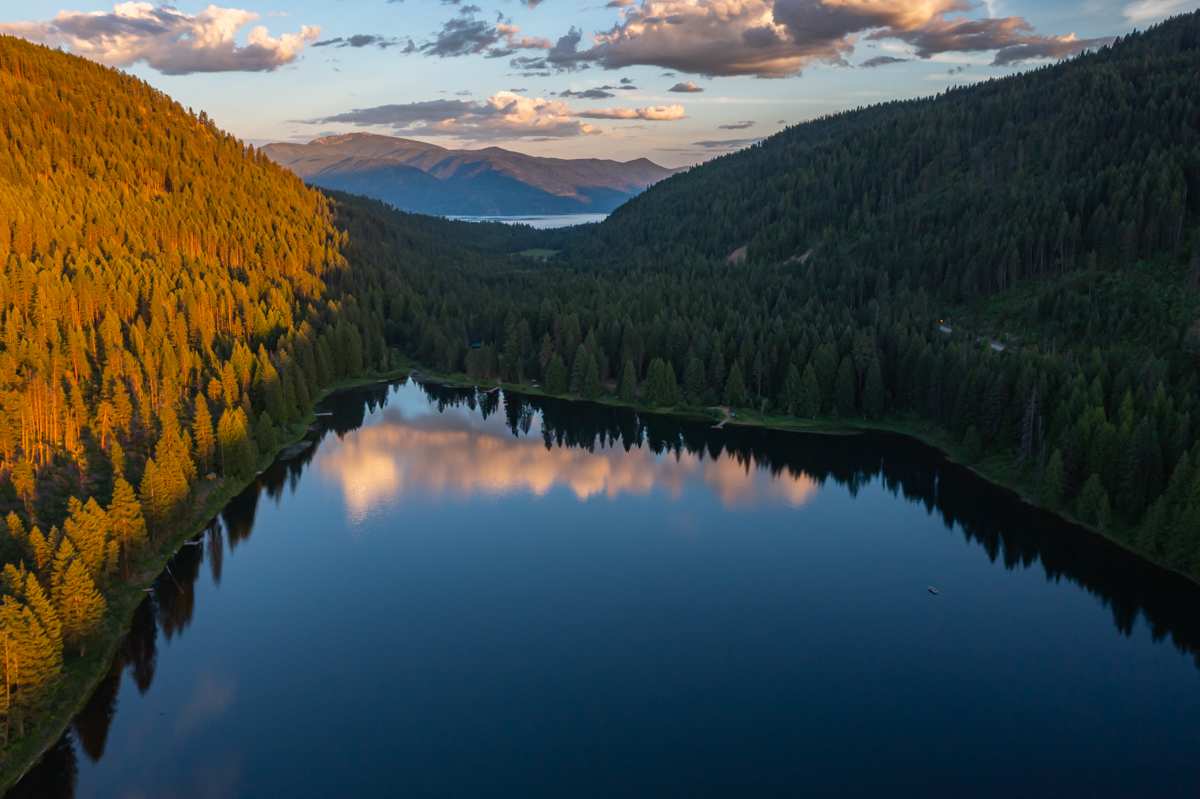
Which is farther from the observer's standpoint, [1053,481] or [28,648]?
[1053,481]

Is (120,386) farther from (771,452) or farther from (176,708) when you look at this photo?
(771,452)

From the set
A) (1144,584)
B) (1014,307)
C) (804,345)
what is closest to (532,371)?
(804,345)

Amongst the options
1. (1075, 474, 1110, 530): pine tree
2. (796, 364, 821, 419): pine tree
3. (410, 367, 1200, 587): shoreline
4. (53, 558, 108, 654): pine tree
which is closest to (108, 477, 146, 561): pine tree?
(53, 558, 108, 654): pine tree

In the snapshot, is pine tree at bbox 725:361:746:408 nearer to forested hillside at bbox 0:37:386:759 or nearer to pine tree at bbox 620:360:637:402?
pine tree at bbox 620:360:637:402

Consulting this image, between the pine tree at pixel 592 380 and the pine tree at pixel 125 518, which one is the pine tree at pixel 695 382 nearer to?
the pine tree at pixel 592 380

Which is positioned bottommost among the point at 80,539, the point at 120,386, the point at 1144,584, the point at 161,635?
the point at 1144,584

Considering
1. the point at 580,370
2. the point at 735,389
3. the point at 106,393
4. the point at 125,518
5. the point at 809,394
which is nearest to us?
the point at 125,518

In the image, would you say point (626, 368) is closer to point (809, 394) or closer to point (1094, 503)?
point (809, 394)

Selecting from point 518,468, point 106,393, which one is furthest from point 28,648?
point 518,468

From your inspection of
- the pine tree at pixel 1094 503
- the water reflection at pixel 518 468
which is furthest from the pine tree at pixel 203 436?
the pine tree at pixel 1094 503
